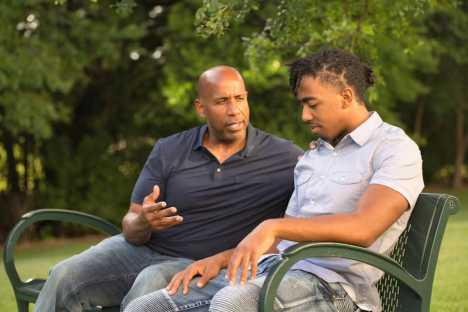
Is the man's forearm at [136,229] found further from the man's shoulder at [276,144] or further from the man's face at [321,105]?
the man's face at [321,105]

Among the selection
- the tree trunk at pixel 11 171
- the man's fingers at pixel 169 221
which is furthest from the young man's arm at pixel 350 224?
the tree trunk at pixel 11 171

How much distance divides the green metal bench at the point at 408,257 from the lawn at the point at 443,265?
310 centimetres

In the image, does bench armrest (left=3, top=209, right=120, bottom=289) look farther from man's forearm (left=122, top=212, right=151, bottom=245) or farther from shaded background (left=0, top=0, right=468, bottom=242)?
shaded background (left=0, top=0, right=468, bottom=242)

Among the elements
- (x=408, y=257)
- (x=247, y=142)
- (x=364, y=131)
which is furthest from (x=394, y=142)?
(x=247, y=142)

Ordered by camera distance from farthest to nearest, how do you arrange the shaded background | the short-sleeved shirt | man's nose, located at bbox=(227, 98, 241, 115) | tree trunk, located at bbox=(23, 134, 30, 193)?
tree trunk, located at bbox=(23, 134, 30, 193)
the shaded background
man's nose, located at bbox=(227, 98, 241, 115)
the short-sleeved shirt

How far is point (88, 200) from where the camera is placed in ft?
59.8

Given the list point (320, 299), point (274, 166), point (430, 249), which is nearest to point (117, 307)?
point (274, 166)

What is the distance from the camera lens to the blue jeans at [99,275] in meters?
4.55

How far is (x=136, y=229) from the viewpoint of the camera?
462cm

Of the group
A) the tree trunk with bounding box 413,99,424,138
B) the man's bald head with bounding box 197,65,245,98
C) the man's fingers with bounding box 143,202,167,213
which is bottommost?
the tree trunk with bounding box 413,99,424,138

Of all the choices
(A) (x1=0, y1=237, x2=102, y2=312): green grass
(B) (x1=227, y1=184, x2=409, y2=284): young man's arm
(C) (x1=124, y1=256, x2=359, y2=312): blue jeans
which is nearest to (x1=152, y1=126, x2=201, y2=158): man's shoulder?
(C) (x1=124, y1=256, x2=359, y2=312): blue jeans

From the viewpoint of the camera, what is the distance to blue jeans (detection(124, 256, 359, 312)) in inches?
139

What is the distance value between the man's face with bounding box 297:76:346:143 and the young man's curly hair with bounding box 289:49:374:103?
0.09ft

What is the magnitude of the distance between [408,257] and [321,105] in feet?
2.35
